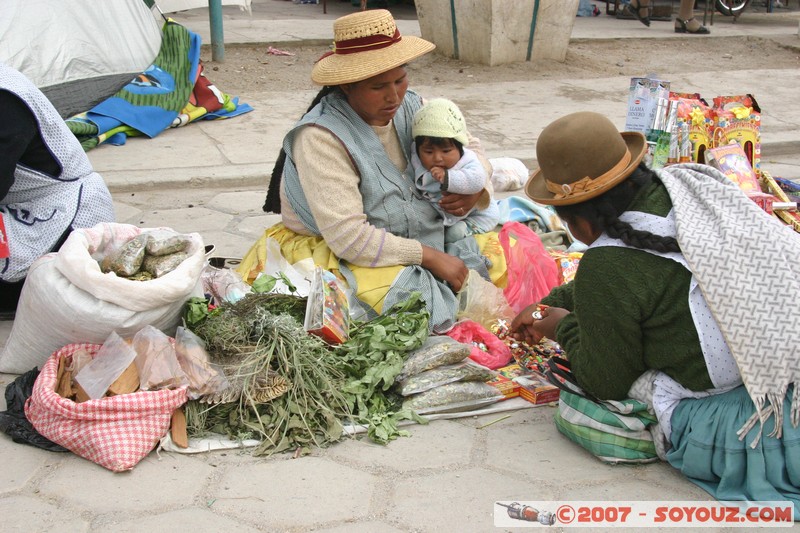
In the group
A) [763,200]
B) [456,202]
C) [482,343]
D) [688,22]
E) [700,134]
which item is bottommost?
[688,22]

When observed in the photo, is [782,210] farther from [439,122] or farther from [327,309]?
[327,309]

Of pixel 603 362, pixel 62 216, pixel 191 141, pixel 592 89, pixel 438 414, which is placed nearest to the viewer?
pixel 603 362

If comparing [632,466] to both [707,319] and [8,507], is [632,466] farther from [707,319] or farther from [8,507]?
[8,507]

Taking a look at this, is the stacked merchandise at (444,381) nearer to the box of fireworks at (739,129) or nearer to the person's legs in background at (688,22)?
the box of fireworks at (739,129)

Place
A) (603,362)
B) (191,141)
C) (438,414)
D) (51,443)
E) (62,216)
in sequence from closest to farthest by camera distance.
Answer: (603,362) → (51,443) → (438,414) → (62,216) → (191,141)

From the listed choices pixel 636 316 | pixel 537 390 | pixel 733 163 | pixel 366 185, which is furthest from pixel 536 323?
pixel 733 163

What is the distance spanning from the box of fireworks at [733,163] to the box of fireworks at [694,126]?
0.06 m

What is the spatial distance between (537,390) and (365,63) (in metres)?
1.35

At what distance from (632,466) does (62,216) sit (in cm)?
238

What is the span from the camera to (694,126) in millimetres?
4137

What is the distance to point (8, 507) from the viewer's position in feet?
8.34

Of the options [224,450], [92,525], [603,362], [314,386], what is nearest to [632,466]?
[603,362]

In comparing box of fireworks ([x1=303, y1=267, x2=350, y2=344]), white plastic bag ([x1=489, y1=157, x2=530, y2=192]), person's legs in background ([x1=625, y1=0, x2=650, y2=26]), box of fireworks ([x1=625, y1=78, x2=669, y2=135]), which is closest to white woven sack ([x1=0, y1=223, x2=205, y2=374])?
box of fireworks ([x1=303, y1=267, x2=350, y2=344])

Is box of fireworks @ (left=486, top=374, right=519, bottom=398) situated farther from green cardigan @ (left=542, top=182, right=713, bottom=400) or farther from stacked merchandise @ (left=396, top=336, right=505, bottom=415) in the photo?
green cardigan @ (left=542, top=182, right=713, bottom=400)
